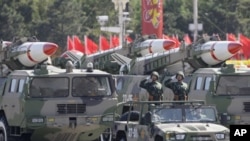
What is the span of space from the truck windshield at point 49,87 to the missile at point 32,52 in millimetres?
5220

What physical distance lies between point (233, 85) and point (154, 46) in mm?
8643

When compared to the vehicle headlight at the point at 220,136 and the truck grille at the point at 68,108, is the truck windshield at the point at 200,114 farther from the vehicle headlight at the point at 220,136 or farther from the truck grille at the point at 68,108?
the truck grille at the point at 68,108

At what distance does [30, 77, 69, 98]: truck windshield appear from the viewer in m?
24.6

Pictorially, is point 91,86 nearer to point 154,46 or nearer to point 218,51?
point 218,51

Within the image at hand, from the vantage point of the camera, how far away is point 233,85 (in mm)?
25938

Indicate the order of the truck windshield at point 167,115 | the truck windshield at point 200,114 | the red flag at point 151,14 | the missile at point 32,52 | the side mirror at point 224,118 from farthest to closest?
the red flag at point 151,14 → the missile at point 32,52 → the side mirror at point 224,118 → the truck windshield at point 200,114 → the truck windshield at point 167,115

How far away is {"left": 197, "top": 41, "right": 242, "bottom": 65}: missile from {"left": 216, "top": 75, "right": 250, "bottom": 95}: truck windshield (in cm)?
440

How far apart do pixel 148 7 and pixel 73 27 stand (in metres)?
24.0

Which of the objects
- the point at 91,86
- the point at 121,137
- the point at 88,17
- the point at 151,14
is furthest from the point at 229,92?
the point at 88,17

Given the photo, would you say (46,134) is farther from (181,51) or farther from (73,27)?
(73,27)

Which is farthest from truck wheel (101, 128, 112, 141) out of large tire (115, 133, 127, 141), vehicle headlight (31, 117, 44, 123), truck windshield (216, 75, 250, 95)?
truck windshield (216, 75, 250, 95)

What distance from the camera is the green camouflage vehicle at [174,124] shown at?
20641mm

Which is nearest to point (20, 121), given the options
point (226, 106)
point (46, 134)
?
point (46, 134)

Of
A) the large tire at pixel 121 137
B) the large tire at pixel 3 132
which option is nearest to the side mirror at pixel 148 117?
the large tire at pixel 121 137
